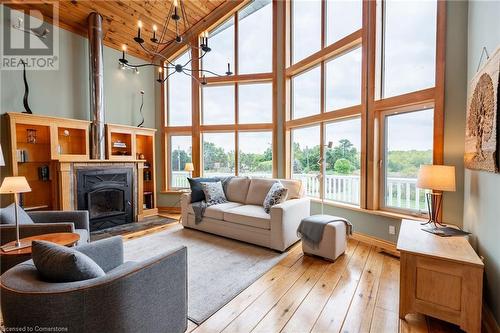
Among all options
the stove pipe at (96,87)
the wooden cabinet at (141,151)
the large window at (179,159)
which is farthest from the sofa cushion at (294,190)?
the stove pipe at (96,87)

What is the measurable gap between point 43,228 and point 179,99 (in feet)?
14.4

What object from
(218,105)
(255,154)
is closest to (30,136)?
(218,105)

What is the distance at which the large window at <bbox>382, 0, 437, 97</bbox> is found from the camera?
290 cm

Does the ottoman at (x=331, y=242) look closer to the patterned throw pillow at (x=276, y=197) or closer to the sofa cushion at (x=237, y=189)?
the patterned throw pillow at (x=276, y=197)

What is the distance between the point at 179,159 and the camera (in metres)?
6.16

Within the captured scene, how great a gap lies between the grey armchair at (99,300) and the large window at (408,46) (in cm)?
352

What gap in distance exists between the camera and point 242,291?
7.71 feet

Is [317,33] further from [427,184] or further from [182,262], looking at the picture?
[182,262]

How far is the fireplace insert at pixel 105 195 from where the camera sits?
4.34m

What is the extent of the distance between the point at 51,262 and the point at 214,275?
68.5 inches

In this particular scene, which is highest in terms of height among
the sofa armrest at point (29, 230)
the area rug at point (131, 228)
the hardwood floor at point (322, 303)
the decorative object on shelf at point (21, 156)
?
the decorative object on shelf at point (21, 156)

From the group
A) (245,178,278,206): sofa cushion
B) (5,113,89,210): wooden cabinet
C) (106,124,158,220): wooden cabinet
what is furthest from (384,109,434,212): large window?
(5,113,89,210): wooden cabinet

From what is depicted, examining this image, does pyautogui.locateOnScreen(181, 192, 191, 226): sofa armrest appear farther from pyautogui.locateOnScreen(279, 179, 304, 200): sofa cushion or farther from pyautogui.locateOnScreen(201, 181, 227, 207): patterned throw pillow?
pyautogui.locateOnScreen(279, 179, 304, 200): sofa cushion

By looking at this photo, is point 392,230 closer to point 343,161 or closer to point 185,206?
point 343,161
